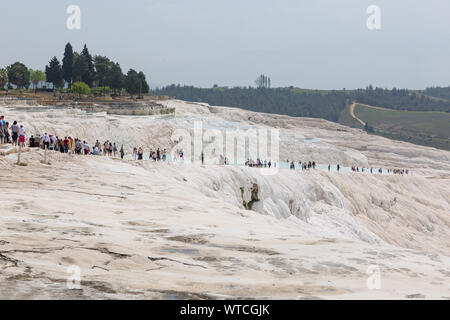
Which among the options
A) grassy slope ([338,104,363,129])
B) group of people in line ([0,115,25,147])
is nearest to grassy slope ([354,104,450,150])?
grassy slope ([338,104,363,129])

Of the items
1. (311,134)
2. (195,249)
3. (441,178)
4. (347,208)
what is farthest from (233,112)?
(195,249)

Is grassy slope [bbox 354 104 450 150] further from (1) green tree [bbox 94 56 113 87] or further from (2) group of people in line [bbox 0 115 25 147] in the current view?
(2) group of people in line [bbox 0 115 25 147]

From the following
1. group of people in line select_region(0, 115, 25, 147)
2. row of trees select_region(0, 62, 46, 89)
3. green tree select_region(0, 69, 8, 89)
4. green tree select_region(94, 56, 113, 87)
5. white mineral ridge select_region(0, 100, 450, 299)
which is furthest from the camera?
green tree select_region(94, 56, 113, 87)

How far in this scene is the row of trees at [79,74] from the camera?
235ft

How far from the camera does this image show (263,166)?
34156mm

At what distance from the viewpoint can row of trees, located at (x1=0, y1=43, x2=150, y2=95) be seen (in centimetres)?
7169

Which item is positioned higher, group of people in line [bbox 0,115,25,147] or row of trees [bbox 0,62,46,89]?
row of trees [bbox 0,62,46,89]

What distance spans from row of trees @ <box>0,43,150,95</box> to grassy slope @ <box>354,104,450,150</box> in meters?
97.6

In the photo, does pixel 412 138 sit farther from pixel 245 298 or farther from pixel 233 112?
→ pixel 245 298

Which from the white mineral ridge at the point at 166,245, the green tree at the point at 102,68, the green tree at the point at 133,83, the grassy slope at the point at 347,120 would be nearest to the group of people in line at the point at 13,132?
the white mineral ridge at the point at 166,245

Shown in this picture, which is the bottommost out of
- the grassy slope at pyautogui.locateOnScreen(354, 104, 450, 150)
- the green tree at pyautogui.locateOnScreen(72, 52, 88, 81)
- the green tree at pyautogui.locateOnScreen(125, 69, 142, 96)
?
the grassy slope at pyautogui.locateOnScreen(354, 104, 450, 150)

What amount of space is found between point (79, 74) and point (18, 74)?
346 inches

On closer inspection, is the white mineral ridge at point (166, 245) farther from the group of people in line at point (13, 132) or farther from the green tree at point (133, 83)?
the green tree at point (133, 83)
